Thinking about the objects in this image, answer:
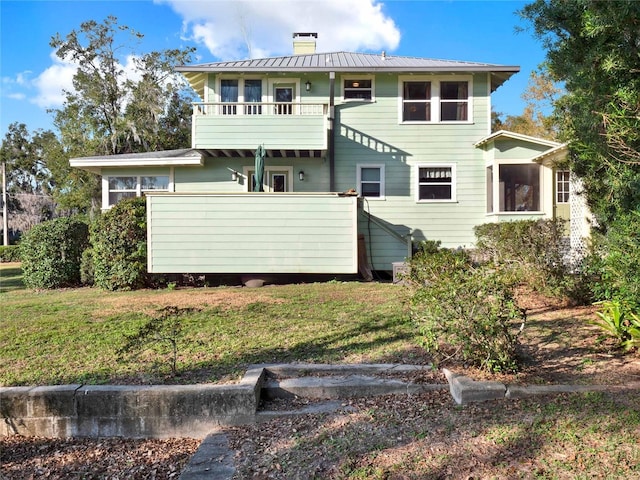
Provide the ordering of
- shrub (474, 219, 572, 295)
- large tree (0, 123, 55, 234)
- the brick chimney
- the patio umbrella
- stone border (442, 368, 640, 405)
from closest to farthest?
stone border (442, 368, 640, 405) < shrub (474, 219, 572, 295) < the patio umbrella < the brick chimney < large tree (0, 123, 55, 234)

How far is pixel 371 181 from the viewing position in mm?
13977

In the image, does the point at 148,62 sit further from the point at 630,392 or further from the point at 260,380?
the point at 630,392

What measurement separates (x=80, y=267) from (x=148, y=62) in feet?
60.6

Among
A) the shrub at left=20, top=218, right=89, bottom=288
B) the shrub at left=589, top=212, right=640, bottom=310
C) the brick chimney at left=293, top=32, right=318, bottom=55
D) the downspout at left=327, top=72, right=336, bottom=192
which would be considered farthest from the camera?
the brick chimney at left=293, top=32, right=318, bottom=55

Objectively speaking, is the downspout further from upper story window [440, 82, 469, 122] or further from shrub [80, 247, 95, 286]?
shrub [80, 247, 95, 286]

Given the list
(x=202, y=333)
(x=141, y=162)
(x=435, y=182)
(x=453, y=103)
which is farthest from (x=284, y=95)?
(x=202, y=333)

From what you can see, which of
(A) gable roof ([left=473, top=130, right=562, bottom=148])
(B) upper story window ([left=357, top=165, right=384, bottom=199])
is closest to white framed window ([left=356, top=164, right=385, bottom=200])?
(B) upper story window ([left=357, top=165, right=384, bottom=199])

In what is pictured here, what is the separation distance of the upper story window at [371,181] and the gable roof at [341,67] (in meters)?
2.87

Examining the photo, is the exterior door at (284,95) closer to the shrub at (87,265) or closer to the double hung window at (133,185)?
the double hung window at (133,185)

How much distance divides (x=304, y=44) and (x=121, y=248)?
10.5 meters

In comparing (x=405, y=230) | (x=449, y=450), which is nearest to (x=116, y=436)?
(x=449, y=450)

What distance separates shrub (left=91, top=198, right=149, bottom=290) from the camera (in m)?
10.1

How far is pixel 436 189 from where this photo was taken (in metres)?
14.0

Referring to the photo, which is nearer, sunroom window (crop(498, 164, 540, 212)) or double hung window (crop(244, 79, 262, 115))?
sunroom window (crop(498, 164, 540, 212))
